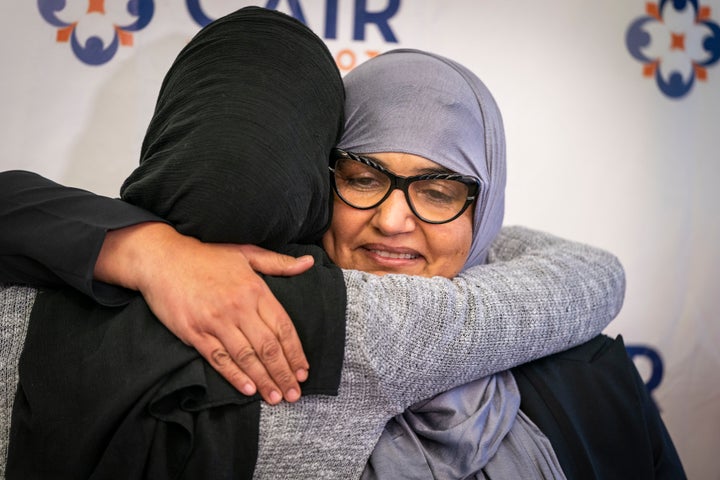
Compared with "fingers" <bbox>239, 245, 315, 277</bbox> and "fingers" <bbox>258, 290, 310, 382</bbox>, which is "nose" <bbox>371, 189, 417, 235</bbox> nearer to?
"fingers" <bbox>239, 245, 315, 277</bbox>

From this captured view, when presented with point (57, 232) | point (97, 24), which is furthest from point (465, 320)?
point (97, 24)

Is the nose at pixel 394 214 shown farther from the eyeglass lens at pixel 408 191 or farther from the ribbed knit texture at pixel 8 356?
the ribbed knit texture at pixel 8 356

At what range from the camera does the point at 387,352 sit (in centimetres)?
95

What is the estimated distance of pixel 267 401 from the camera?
921 mm

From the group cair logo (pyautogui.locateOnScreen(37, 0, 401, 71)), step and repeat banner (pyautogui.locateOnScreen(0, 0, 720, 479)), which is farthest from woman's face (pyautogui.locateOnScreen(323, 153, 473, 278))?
cair logo (pyautogui.locateOnScreen(37, 0, 401, 71))

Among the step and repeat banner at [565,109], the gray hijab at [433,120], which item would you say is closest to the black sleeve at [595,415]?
the gray hijab at [433,120]

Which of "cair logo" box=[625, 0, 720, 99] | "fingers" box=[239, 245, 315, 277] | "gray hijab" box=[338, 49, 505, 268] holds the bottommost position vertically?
"fingers" box=[239, 245, 315, 277]

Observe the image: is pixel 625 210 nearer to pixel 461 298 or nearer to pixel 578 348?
pixel 578 348

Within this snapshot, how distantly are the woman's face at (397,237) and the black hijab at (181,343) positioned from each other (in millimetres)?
308

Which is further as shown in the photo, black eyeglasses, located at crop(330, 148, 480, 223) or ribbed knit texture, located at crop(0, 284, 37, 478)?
black eyeglasses, located at crop(330, 148, 480, 223)

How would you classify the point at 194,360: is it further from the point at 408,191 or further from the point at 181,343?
the point at 408,191

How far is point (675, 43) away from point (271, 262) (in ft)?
5.64

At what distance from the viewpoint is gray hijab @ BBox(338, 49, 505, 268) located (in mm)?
1307

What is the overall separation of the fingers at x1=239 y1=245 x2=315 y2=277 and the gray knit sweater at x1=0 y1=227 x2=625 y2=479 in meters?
0.08
